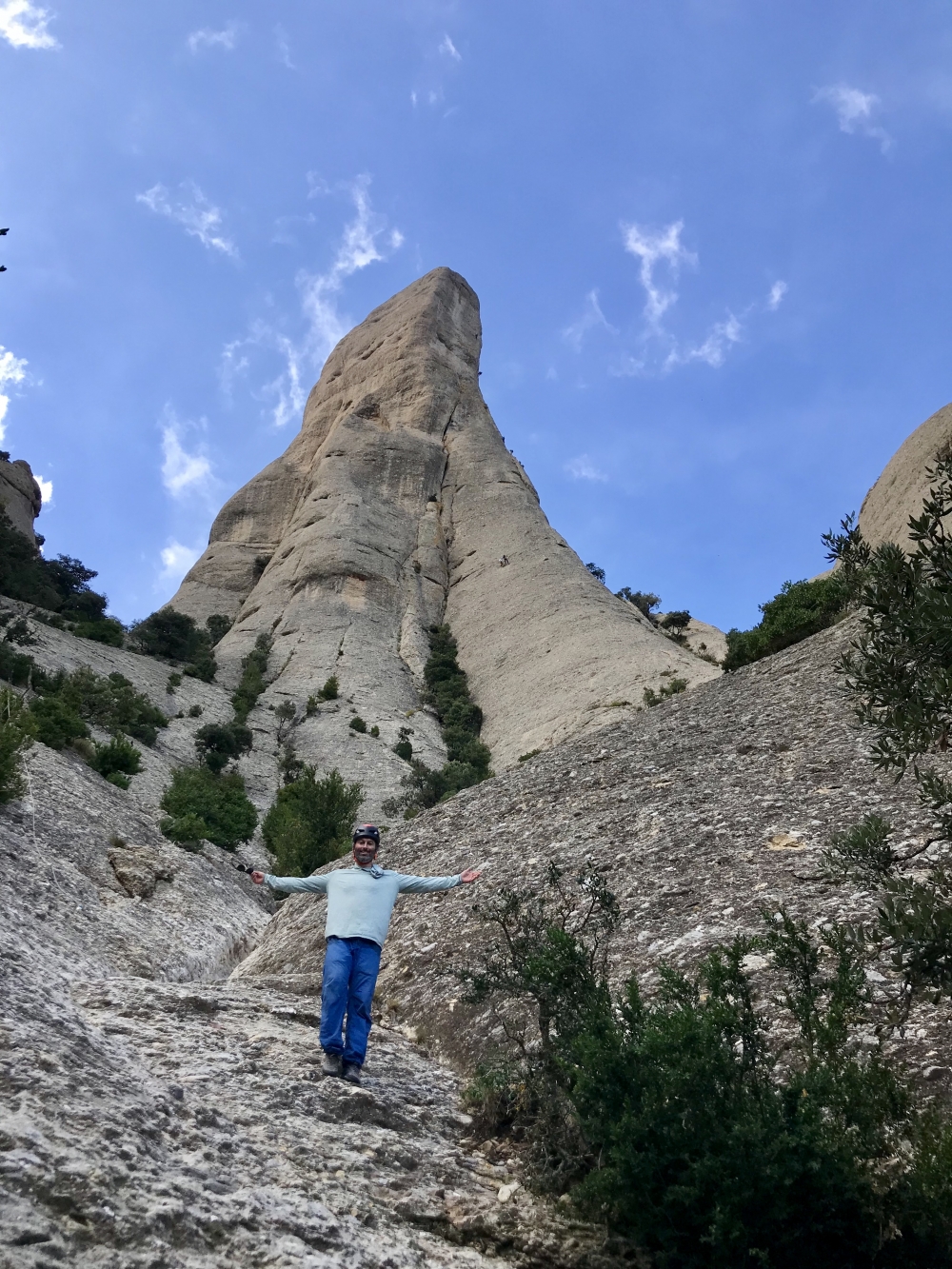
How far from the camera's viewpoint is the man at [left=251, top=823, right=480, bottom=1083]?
21.2 feet

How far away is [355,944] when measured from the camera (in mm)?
6781

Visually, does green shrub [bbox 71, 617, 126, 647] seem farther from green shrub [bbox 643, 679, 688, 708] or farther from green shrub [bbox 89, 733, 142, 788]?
green shrub [bbox 643, 679, 688, 708]

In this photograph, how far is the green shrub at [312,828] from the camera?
2072 cm

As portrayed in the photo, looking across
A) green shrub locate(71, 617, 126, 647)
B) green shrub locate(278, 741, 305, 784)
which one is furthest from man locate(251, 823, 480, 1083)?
green shrub locate(71, 617, 126, 647)

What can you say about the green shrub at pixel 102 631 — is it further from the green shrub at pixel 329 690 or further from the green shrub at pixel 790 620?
the green shrub at pixel 790 620

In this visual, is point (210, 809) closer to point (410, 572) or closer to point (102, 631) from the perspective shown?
point (102, 631)

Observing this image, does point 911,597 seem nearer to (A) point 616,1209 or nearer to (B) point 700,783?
(A) point 616,1209

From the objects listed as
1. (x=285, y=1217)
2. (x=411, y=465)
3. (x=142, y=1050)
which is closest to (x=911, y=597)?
(x=285, y=1217)

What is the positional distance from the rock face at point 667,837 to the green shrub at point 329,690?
3048 centimetres

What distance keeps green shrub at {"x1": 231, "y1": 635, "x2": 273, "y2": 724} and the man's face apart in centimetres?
3688

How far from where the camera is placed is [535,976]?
19.2 ft

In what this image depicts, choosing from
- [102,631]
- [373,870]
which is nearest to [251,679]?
[102,631]

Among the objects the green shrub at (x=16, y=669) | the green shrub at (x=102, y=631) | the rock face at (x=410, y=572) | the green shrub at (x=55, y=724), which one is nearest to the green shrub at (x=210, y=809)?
the green shrub at (x=55, y=724)

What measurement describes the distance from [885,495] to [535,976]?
63.2ft
